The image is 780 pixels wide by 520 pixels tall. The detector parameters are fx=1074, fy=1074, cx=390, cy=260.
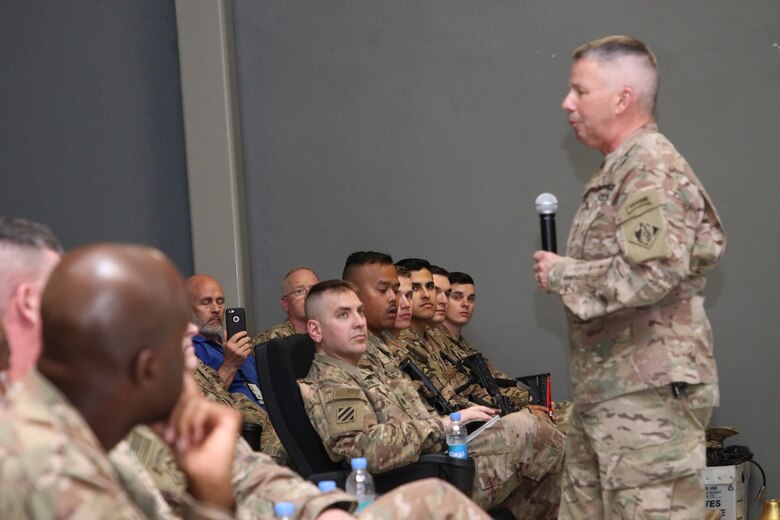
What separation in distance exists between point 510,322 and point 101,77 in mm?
2951

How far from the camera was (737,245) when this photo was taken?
20.1ft

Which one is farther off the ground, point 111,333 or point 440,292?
point 111,333

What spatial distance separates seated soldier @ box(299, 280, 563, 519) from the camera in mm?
3449

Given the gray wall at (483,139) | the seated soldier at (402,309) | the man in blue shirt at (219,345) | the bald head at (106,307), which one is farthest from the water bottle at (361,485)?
the gray wall at (483,139)

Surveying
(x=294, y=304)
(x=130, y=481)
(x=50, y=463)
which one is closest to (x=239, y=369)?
(x=294, y=304)

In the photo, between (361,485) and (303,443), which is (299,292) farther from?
(361,485)

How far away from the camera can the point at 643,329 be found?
2.71 meters

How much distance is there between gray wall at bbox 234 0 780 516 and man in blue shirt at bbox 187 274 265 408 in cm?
124

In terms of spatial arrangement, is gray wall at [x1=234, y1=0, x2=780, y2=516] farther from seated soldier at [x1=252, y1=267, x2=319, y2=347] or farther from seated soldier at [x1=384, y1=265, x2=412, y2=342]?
seated soldier at [x1=384, y1=265, x2=412, y2=342]

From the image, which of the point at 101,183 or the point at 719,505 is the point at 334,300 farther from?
the point at 101,183

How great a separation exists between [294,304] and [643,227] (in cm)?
319

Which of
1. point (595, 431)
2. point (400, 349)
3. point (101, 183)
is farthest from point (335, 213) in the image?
point (595, 431)

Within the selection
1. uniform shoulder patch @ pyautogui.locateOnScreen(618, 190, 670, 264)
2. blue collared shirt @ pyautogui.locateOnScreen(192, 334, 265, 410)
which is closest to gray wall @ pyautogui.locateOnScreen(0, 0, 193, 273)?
blue collared shirt @ pyautogui.locateOnScreen(192, 334, 265, 410)

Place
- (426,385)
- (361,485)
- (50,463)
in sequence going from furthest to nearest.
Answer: (426,385) < (361,485) < (50,463)
